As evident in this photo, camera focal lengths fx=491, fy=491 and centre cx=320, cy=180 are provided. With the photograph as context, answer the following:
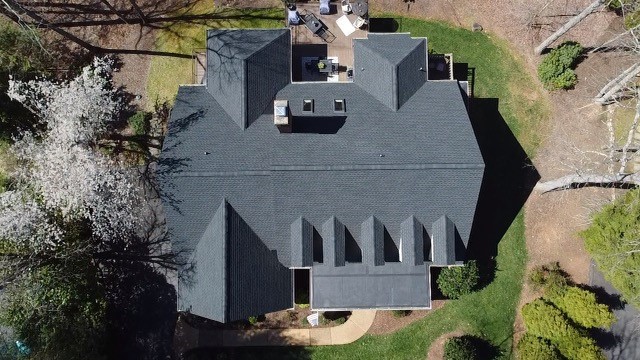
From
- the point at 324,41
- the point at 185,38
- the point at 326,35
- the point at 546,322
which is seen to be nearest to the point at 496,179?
the point at 546,322

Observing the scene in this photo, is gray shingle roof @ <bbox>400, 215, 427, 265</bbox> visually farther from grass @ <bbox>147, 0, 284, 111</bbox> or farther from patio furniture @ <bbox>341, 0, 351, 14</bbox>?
grass @ <bbox>147, 0, 284, 111</bbox>

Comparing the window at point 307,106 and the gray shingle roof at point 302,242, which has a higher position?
the window at point 307,106

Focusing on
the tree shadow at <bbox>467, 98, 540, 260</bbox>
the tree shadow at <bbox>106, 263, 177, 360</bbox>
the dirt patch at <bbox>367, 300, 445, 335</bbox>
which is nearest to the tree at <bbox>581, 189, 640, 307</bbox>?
the tree shadow at <bbox>467, 98, 540, 260</bbox>

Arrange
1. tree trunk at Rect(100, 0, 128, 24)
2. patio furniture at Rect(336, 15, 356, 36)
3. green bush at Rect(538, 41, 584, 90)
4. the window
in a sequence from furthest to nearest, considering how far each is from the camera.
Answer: tree trunk at Rect(100, 0, 128, 24), patio furniture at Rect(336, 15, 356, 36), green bush at Rect(538, 41, 584, 90), the window

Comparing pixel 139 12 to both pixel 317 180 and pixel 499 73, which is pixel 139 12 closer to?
pixel 317 180

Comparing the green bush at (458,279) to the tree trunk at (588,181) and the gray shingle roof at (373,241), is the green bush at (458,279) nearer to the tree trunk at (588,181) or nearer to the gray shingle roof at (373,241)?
the gray shingle roof at (373,241)

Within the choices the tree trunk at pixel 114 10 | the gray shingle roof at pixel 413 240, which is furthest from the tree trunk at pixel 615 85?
the tree trunk at pixel 114 10

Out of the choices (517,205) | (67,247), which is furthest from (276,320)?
(517,205)
